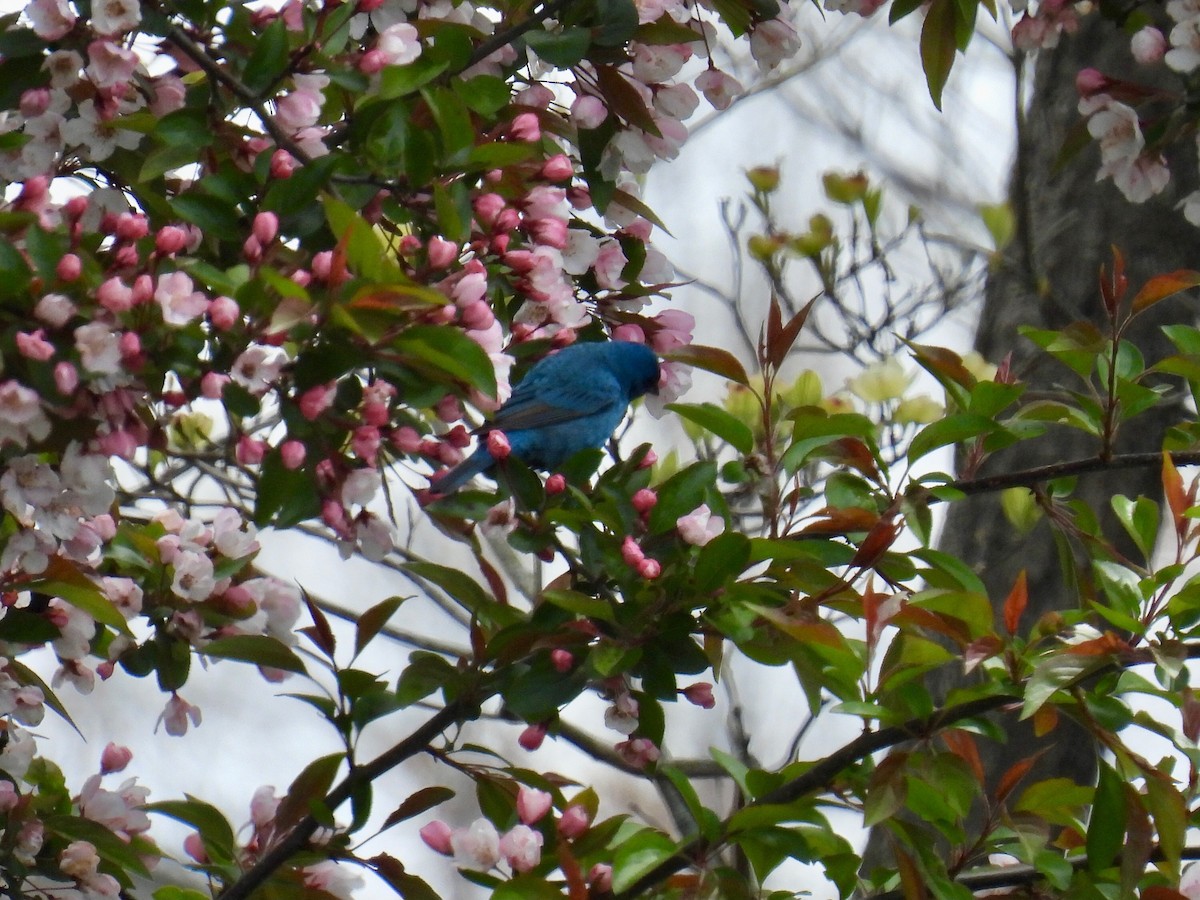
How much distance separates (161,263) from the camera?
1604mm

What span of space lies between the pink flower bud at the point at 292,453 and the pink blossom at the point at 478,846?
1.97ft

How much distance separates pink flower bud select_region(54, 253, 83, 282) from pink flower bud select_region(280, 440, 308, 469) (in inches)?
11.3

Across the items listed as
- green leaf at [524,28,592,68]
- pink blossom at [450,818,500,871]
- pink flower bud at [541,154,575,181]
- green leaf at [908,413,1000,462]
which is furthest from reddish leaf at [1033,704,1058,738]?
green leaf at [524,28,592,68]

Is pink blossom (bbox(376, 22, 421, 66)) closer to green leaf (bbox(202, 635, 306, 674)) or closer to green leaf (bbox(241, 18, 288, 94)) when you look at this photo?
green leaf (bbox(241, 18, 288, 94))

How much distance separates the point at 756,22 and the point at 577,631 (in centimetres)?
110

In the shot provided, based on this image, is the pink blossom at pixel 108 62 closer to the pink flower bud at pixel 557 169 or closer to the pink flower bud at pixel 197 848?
the pink flower bud at pixel 557 169

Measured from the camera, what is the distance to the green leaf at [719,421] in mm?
1919

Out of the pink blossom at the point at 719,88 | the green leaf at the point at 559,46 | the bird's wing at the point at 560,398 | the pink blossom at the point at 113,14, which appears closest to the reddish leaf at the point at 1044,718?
the green leaf at the point at 559,46

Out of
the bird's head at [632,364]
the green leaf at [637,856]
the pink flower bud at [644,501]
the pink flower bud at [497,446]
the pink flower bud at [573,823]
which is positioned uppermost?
the bird's head at [632,364]

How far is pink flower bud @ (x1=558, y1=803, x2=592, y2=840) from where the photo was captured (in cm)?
198

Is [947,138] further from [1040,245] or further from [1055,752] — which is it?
[1055,752]

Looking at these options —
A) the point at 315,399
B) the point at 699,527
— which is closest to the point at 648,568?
the point at 699,527

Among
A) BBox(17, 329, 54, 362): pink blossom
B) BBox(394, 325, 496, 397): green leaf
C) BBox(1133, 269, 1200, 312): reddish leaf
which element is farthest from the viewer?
BBox(1133, 269, 1200, 312): reddish leaf

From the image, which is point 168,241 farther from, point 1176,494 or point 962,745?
point 1176,494
